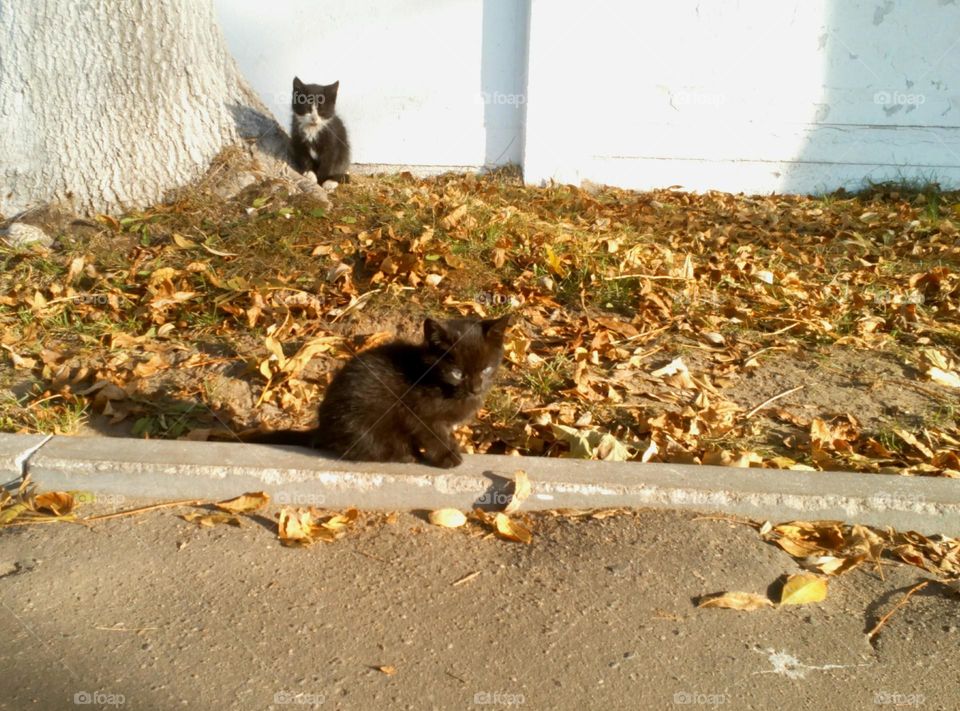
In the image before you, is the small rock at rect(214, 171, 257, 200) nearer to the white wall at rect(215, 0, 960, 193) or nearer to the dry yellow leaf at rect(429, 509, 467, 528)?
the white wall at rect(215, 0, 960, 193)

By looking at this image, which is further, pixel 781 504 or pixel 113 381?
pixel 113 381

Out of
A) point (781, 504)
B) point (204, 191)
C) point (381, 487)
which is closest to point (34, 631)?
point (381, 487)

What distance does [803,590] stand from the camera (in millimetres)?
2934

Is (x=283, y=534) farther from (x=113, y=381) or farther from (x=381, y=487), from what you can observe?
(x=113, y=381)

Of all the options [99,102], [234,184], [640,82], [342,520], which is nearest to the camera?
[342,520]

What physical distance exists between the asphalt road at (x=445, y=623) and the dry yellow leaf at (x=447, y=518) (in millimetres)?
75

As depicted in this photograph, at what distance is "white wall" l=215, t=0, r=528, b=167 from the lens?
8062mm

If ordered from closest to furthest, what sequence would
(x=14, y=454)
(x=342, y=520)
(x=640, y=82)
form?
(x=342, y=520), (x=14, y=454), (x=640, y=82)

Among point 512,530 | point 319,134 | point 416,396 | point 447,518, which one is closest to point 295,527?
point 447,518

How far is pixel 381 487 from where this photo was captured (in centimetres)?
346

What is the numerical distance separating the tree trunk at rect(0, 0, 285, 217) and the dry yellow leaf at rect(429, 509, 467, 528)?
3.82 meters

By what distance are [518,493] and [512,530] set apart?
0.17 meters

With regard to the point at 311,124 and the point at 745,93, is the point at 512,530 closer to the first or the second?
the point at 311,124

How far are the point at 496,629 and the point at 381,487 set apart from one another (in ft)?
3.01
